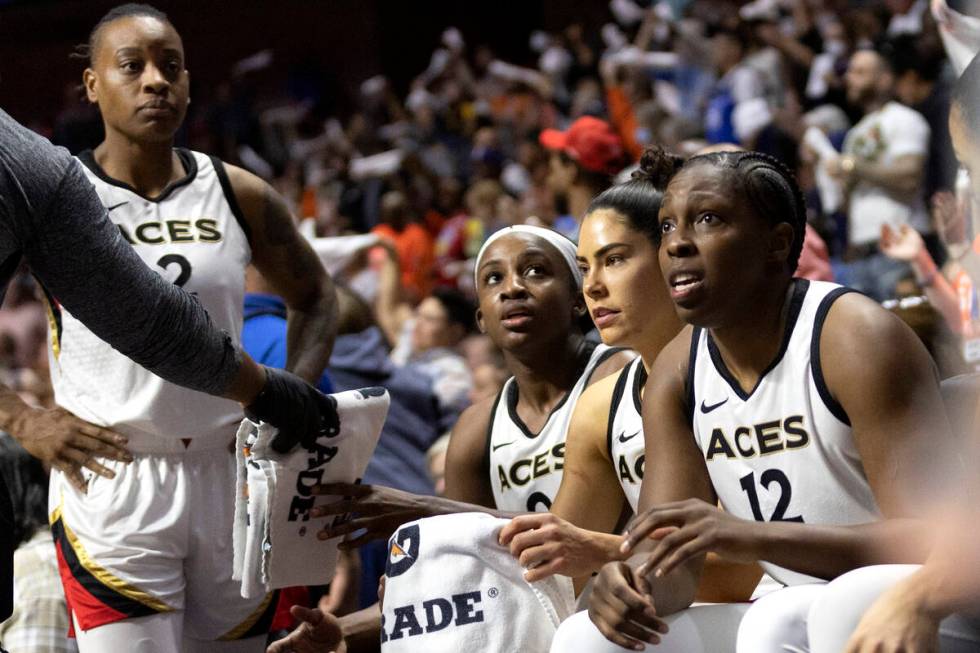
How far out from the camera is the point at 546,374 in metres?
3.40

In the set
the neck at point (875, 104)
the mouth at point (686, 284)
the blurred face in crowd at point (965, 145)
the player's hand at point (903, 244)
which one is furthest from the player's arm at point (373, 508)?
the neck at point (875, 104)

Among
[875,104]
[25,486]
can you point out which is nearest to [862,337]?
[25,486]

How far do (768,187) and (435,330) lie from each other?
4.81 m

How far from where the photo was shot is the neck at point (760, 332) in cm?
260

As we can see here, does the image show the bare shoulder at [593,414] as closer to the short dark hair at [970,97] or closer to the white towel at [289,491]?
the white towel at [289,491]

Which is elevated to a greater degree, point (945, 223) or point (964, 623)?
point (945, 223)

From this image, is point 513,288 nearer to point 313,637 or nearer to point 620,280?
point 620,280

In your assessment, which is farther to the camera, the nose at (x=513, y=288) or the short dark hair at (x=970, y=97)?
the nose at (x=513, y=288)

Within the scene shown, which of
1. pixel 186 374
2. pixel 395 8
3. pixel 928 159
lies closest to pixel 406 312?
pixel 928 159

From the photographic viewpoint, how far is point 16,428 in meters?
3.12

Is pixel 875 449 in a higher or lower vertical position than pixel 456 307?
higher

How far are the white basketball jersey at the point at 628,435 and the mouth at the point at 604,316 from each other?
140 millimetres

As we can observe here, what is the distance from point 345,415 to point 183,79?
982 mm

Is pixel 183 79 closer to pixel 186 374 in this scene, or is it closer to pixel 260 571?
pixel 186 374
